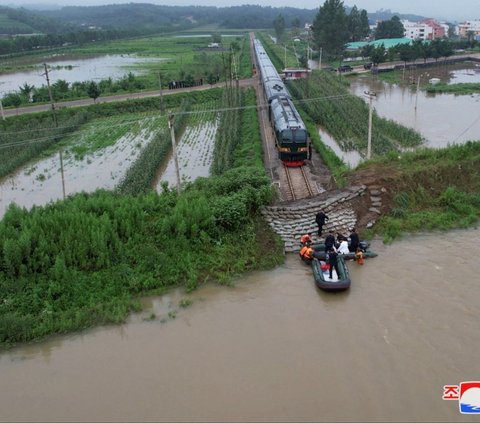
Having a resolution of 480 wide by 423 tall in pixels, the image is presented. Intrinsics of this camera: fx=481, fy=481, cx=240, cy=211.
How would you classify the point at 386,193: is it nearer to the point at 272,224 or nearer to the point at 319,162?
the point at 272,224

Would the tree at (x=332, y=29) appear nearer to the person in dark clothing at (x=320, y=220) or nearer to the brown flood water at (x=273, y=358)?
the person in dark clothing at (x=320, y=220)

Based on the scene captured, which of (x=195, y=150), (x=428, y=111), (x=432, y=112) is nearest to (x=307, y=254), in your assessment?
(x=195, y=150)

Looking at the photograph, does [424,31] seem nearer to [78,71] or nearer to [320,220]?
[78,71]

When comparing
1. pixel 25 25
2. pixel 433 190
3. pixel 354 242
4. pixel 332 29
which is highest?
pixel 25 25

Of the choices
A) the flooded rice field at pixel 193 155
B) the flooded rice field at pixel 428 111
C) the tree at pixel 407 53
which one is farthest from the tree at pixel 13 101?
the tree at pixel 407 53

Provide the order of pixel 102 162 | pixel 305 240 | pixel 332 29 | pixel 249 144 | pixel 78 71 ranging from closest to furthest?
pixel 305 240 < pixel 102 162 < pixel 249 144 < pixel 332 29 < pixel 78 71

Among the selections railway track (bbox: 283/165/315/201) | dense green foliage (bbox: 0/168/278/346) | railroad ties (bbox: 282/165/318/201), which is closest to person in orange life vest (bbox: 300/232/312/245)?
dense green foliage (bbox: 0/168/278/346)
